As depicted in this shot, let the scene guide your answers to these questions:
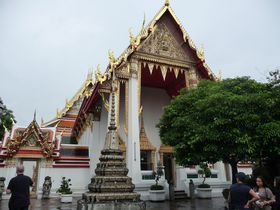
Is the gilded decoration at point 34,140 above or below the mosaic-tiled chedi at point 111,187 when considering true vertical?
above

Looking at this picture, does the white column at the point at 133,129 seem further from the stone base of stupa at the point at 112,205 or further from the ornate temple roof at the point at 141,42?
the stone base of stupa at the point at 112,205

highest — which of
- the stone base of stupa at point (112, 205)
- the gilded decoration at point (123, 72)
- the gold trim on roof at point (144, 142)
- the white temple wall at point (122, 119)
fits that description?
the gilded decoration at point (123, 72)

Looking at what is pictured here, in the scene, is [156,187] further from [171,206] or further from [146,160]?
[146,160]

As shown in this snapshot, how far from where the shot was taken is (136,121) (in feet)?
34.1

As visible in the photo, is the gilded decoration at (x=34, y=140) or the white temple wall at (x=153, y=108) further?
the white temple wall at (x=153, y=108)

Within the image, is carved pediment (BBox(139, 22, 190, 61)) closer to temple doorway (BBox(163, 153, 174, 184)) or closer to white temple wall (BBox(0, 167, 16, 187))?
temple doorway (BBox(163, 153, 174, 184))

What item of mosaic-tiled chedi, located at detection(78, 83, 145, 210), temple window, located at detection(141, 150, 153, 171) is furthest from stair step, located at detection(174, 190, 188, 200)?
mosaic-tiled chedi, located at detection(78, 83, 145, 210)

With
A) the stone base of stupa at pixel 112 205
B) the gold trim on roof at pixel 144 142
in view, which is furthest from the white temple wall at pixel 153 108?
the stone base of stupa at pixel 112 205

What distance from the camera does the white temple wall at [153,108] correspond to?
42.9 feet

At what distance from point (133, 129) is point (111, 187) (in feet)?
18.0

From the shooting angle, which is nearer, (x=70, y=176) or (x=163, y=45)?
(x=163, y=45)

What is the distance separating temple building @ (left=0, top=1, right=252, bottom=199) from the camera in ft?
35.2

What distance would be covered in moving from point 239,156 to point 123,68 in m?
6.27

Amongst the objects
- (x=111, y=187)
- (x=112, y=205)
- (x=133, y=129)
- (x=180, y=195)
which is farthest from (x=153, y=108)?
(x=112, y=205)
